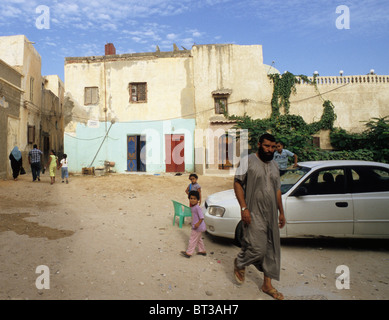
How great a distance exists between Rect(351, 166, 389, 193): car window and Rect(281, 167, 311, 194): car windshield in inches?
29.9

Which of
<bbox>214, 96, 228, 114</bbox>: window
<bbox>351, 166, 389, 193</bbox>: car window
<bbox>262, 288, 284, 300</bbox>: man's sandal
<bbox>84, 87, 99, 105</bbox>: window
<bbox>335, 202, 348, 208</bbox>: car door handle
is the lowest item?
<bbox>262, 288, 284, 300</bbox>: man's sandal

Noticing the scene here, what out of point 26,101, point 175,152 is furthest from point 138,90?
point 26,101

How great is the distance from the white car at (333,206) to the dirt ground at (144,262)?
0.39 meters

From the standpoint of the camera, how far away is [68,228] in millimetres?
5711

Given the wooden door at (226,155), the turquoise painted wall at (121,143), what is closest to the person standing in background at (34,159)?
the turquoise painted wall at (121,143)

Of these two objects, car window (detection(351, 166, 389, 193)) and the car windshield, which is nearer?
car window (detection(351, 166, 389, 193))

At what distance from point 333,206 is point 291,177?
2.79ft

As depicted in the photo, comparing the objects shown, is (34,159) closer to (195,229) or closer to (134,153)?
(134,153)

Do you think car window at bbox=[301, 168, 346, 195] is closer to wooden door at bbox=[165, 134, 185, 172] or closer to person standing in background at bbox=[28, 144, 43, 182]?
person standing in background at bbox=[28, 144, 43, 182]

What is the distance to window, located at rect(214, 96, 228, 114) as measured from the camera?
665 inches

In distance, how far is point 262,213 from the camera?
3121 millimetres

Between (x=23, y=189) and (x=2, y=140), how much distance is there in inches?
174

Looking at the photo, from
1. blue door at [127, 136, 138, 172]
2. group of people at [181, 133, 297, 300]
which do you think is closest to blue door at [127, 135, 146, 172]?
blue door at [127, 136, 138, 172]
